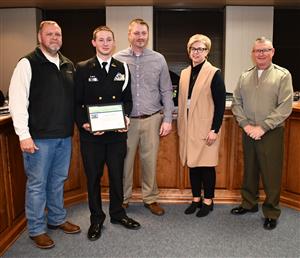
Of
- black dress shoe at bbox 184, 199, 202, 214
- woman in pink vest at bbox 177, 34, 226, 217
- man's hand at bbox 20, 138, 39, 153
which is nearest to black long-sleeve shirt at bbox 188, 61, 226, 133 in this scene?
woman in pink vest at bbox 177, 34, 226, 217

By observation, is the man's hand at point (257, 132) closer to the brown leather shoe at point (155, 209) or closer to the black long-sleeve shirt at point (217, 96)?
the black long-sleeve shirt at point (217, 96)

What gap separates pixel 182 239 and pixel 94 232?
2.15ft

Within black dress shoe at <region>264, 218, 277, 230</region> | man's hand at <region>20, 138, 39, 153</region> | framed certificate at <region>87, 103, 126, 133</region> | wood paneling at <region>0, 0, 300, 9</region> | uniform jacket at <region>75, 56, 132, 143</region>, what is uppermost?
wood paneling at <region>0, 0, 300, 9</region>

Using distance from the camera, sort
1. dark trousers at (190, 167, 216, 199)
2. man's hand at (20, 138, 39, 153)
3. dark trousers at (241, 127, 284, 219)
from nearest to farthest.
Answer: man's hand at (20, 138, 39, 153) → dark trousers at (241, 127, 284, 219) → dark trousers at (190, 167, 216, 199)

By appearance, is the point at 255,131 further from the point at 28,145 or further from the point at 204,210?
the point at 28,145

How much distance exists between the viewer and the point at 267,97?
2.67 metres

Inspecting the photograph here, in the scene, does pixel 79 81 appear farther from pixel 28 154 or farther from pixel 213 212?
pixel 213 212

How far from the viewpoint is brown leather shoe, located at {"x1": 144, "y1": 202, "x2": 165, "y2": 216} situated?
9.97ft

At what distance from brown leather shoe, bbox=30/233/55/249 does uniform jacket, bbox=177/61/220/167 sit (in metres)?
1.21

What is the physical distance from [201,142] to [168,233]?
758mm

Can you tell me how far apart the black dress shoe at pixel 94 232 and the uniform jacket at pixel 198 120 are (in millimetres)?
871

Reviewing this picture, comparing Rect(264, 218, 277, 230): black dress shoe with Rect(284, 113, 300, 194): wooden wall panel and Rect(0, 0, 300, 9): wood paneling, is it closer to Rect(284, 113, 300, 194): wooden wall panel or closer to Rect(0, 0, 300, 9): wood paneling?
Rect(284, 113, 300, 194): wooden wall panel

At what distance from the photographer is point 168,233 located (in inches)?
106

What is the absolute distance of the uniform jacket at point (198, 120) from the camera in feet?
8.95
